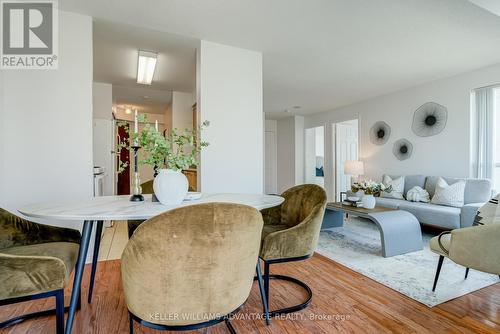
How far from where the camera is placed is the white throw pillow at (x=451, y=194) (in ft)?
11.5

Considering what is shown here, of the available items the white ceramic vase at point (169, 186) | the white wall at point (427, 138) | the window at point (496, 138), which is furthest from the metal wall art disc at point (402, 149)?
the white ceramic vase at point (169, 186)

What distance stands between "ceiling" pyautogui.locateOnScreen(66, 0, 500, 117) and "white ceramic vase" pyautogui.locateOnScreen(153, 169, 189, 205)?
62.3 inches

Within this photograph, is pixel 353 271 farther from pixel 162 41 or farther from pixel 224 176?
pixel 162 41

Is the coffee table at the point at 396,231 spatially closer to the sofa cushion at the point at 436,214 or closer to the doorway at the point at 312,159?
the sofa cushion at the point at 436,214

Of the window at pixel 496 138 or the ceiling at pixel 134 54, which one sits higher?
the ceiling at pixel 134 54

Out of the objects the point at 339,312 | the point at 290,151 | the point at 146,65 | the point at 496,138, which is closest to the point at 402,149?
the point at 496,138

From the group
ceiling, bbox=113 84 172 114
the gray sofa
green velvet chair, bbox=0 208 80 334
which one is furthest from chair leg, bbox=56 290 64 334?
ceiling, bbox=113 84 172 114

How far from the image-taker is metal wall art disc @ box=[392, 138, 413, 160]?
469 centimetres

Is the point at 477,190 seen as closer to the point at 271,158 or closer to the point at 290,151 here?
the point at 290,151

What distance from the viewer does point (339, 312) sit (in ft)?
5.64

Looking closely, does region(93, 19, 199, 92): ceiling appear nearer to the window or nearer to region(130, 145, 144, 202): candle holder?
region(130, 145, 144, 202): candle holder

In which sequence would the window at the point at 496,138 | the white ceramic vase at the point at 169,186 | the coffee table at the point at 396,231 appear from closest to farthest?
the white ceramic vase at the point at 169,186 → the coffee table at the point at 396,231 → the window at the point at 496,138

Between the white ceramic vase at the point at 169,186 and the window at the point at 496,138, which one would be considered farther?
the window at the point at 496,138

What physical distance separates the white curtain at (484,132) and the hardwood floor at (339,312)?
2.40 meters
